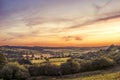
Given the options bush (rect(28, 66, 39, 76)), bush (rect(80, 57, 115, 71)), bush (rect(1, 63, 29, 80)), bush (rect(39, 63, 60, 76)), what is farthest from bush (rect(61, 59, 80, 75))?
bush (rect(1, 63, 29, 80))

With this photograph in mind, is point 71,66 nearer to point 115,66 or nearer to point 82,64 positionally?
point 82,64

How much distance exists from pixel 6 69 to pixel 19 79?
5.79 m

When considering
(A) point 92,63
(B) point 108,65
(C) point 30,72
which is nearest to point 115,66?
(B) point 108,65

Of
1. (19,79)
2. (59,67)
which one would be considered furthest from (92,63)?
(19,79)

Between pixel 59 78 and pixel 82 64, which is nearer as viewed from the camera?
pixel 59 78

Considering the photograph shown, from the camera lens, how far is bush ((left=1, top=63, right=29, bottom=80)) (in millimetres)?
86750

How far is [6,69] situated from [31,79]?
32.7 feet

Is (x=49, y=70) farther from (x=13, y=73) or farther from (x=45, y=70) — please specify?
(x=13, y=73)

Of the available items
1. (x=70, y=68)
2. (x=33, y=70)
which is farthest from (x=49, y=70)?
(x=70, y=68)

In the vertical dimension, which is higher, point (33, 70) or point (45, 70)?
point (33, 70)

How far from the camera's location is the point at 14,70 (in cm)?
8919

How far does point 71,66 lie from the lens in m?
100

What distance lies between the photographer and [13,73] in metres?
88.6

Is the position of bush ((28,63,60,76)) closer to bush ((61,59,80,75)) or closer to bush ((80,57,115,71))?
bush ((61,59,80,75))
